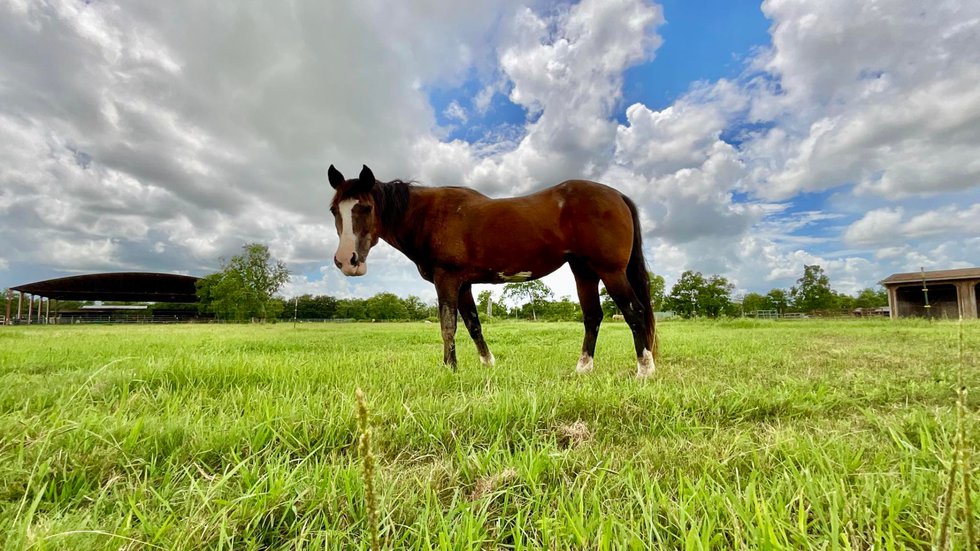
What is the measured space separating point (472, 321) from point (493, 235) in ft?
3.77

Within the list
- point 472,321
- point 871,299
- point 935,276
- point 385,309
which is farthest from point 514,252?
point 871,299

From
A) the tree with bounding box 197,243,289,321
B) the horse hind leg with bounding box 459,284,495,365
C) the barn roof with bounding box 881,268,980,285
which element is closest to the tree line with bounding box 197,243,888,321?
the tree with bounding box 197,243,289,321

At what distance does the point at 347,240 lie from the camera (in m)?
4.10

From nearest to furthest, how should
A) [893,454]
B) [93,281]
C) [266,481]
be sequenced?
[266,481]
[893,454]
[93,281]

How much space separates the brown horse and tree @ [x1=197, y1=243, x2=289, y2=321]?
190 ft

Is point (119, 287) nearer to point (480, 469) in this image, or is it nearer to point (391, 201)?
point (391, 201)

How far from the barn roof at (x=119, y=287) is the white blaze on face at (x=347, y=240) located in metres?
70.3

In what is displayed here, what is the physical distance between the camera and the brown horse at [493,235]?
418cm

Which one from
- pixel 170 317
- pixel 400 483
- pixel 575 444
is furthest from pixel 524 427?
pixel 170 317

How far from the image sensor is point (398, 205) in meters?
4.44

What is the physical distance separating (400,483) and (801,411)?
2.45m

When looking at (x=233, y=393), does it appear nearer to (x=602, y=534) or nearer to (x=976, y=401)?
(x=602, y=534)

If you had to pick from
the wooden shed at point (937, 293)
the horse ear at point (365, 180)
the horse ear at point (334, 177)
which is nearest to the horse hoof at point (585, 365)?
the horse ear at point (365, 180)

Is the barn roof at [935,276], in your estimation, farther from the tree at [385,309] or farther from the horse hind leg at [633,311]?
the tree at [385,309]
